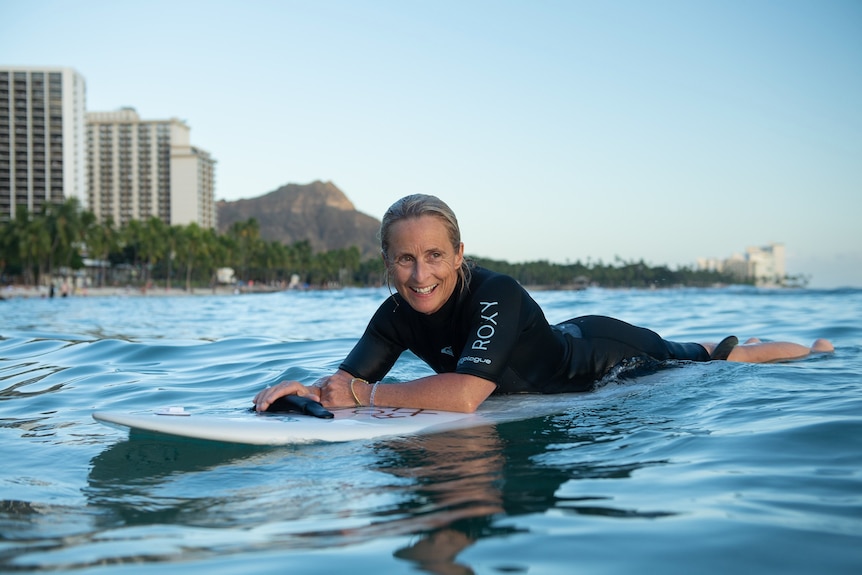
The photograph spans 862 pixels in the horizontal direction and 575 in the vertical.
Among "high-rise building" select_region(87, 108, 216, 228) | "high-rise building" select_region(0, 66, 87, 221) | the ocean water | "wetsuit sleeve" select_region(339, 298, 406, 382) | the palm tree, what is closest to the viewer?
the ocean water

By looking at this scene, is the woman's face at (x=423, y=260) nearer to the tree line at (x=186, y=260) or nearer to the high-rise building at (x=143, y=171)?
the tree line at (x=186, y=260)

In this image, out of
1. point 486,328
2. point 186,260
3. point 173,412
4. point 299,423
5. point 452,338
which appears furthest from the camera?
point 186,260

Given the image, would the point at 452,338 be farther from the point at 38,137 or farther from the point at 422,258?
the point at 38,137

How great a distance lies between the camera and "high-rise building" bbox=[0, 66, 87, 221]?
447 ft

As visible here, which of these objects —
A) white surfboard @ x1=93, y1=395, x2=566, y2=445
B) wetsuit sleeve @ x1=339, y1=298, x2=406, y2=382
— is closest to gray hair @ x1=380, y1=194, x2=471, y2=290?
wetsuit sleeve @ x1=339, y1=298, x2=406, y2=382

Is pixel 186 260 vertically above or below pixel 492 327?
above

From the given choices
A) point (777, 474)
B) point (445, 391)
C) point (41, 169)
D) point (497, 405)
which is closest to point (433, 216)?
point (445, 391)

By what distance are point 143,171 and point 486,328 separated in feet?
648

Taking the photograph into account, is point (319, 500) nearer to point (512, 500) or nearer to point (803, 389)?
point (512, 500)

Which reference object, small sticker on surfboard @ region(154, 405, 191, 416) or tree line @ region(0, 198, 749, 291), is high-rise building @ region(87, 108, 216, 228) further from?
small sticker on surfboard @ region(154, 405, 191, 416)

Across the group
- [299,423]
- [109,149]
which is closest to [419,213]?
[299,423]

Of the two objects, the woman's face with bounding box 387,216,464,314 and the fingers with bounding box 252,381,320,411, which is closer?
the woman's face with bounding box 387,216,464,314

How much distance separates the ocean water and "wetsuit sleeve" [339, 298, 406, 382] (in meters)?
1.02

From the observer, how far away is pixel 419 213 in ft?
13.1
